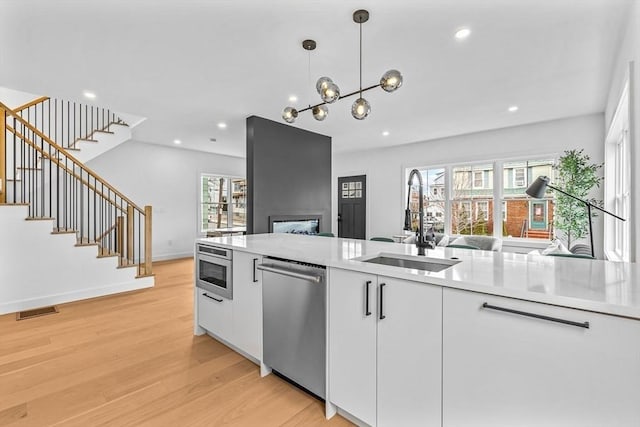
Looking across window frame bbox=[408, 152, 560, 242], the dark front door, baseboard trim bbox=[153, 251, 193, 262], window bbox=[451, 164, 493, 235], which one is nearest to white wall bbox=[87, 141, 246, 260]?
baseboard trim bbox=[153, 251, 193, 262]

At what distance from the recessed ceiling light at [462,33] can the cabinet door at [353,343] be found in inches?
83.9

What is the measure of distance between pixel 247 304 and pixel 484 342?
162 cm

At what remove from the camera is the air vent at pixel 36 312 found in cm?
336

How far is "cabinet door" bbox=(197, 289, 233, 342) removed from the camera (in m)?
2.48

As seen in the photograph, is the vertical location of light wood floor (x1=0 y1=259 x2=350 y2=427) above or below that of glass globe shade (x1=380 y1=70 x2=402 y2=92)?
below

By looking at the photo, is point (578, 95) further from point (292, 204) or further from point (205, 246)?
point (205, 246)

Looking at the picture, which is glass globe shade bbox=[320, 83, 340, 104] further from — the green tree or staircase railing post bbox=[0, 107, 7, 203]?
staircase railing post bbox=[0, 107, 7, 203]

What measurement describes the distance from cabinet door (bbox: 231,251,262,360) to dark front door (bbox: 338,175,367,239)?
5137mm

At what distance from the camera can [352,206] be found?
7449 mm

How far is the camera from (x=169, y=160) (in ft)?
22.5

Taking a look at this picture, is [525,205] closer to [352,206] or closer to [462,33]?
[352,206]

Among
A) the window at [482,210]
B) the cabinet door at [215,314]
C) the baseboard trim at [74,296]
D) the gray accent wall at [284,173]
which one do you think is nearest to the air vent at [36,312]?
the baseboard trim at [74,296]

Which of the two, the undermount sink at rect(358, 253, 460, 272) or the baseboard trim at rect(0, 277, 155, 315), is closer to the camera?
the undermount sink at rect(358, 253, 460, 272)

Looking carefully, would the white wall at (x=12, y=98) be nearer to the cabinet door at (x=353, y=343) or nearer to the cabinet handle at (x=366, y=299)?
the cabinet door at (x=353, y=343)
